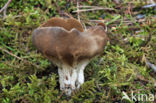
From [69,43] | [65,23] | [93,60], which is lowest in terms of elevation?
[93,60]

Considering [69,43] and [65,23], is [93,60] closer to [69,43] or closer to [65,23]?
[65,23]

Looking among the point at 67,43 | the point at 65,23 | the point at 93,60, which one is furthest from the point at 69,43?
the point at 93,60

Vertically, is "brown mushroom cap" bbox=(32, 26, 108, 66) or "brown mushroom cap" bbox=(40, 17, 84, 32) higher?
"brown mushroom cap" bbox=(40, 17, 84, 32)

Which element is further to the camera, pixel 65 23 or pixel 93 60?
pixel 93 60

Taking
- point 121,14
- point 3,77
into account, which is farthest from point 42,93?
point 121,14

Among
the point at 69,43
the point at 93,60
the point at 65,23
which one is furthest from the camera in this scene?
the point at 93,60

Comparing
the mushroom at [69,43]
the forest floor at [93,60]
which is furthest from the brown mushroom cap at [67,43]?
the forest floor at [93,60]

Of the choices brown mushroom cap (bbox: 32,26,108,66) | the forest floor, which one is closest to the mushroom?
brown mushroom cap (bbox: 32,26,108,66)

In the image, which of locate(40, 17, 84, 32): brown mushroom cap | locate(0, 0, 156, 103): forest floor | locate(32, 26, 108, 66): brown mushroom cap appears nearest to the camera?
locate(32, 26, 108, 66): brown mushroom cap

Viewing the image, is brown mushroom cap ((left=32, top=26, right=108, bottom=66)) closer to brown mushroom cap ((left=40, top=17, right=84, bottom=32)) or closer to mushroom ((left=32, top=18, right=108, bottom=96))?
mushroom ((left=32, top=18, right=108, bottom=96))
